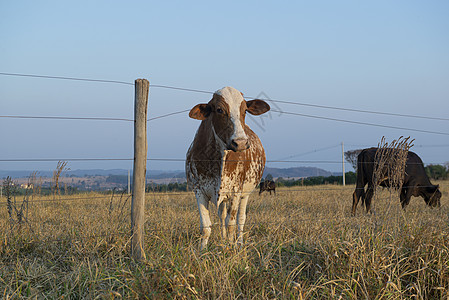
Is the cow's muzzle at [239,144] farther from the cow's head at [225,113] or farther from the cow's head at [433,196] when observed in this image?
the cow's head at [433,196]

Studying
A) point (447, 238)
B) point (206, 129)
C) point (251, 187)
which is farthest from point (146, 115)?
point (447, 238)

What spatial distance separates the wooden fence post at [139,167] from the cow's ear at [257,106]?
5.43 ft

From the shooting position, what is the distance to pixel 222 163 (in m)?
5.34

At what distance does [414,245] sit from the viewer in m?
4.29

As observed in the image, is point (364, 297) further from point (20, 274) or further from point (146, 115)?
point (20, 274)

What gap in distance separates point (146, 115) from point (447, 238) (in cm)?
352

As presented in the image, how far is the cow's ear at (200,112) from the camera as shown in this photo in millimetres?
5109

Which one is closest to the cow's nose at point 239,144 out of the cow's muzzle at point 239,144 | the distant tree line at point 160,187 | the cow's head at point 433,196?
the cow's muzzle at point 239,144

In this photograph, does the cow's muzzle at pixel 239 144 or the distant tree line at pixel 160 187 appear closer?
the cow's muzzle at pixel 239 144

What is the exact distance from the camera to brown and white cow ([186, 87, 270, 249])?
5.03 meters

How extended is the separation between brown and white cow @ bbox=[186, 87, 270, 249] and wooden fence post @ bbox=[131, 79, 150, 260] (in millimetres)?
900

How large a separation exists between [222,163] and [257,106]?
91 centimetres

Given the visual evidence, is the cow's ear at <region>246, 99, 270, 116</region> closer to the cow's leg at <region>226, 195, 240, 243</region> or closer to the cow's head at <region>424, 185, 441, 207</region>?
the cow's leg at <region>226, 195, 240, 243</region>

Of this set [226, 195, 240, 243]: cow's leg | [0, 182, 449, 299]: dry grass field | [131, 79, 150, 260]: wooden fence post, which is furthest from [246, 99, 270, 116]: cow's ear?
[0, 182, 449, 299]: dry grass field
